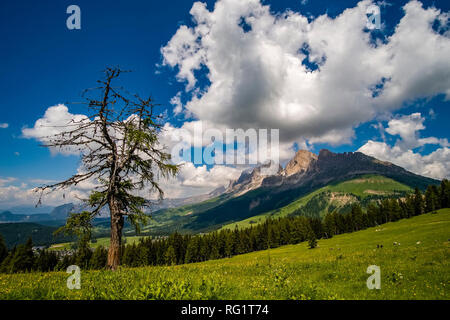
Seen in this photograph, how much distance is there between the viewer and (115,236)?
12234 mm

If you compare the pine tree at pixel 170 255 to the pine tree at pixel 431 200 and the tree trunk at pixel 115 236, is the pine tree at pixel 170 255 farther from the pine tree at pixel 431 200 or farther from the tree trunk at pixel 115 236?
the pine tree at pixel 431 200

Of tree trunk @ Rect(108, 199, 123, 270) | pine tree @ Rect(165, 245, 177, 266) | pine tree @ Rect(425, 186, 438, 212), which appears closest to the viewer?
tree trunk @ Rect(108, 199, 123, 270)

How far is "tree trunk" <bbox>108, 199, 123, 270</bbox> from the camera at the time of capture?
39.4 ft

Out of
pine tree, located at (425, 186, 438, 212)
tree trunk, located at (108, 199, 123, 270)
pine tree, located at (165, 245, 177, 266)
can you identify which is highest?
tree trunk, located at (108, 199, 123, 270)

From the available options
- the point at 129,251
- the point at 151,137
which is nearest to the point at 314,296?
the point at 151,137

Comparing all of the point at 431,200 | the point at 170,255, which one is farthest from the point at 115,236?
the point at 431,200

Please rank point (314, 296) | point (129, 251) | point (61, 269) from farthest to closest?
1. point (129, 251)
2. point (61, 269)
3. point (314, 296)

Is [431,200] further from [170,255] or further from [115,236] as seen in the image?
[115,236]

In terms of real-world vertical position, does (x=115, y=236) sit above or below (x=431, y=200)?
above

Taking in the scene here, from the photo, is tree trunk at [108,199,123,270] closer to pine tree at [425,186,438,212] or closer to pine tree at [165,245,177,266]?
pine tree at [165,245,177,266]

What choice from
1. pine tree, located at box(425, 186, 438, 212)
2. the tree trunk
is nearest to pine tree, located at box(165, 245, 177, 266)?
the tree trunk
